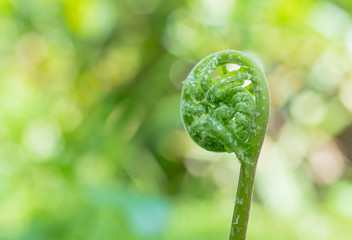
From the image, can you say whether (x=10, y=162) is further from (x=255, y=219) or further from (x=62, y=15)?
(x=255, y=219)

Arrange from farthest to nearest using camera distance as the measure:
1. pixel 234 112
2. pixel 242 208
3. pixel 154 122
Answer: pixel 154 122, pixel 234 112, pixel 242 208

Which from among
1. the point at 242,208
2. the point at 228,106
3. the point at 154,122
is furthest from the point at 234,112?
the point at 154,122

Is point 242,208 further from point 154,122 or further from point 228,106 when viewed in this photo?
point 154,122

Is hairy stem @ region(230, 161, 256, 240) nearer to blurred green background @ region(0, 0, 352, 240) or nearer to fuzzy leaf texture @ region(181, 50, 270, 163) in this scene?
fuzzy leaf texture @ region(181, 50, 270, 163)

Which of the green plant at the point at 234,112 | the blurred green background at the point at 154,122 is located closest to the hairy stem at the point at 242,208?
the green plant at the point at 234,112

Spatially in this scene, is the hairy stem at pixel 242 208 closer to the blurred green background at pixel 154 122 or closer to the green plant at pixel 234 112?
the green plant at pixel 234 112

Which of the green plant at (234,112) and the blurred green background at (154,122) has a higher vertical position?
the blurred green background at (154,122)

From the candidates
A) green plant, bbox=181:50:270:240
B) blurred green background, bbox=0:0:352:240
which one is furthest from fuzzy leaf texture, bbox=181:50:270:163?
blurred green background, bbox=0:0:352:240
